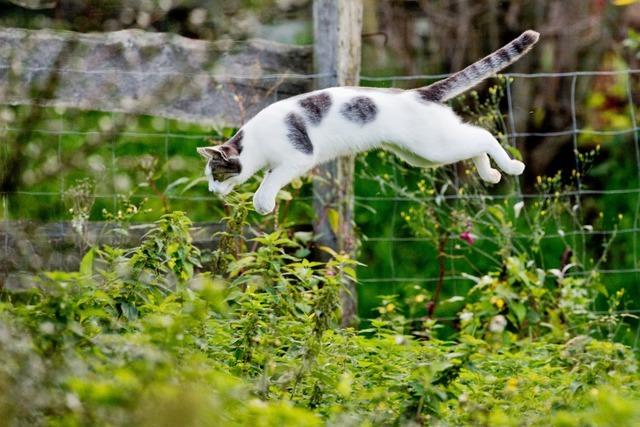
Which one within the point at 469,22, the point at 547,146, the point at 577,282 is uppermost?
the point at 469,22

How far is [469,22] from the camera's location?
20.6 ft

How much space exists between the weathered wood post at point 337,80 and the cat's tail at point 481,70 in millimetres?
1649

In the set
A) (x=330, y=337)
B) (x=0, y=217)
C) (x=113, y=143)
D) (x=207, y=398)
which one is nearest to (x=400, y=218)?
(x=113, y=143)

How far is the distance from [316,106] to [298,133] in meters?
0.11

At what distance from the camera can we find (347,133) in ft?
10.8

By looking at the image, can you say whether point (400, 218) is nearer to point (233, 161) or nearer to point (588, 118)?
point (588, 118)

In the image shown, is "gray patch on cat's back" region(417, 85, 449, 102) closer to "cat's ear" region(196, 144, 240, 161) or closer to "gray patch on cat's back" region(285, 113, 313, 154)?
"gray patch on cat's back" region(285, 113, 313, 154)

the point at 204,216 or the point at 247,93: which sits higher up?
the point at 247,93

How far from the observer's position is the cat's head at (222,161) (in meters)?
3.26

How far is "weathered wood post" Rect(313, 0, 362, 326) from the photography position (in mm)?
5016

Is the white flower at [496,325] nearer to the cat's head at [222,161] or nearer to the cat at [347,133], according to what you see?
the cat at [347,133]

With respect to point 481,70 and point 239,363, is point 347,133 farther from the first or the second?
point 239,363

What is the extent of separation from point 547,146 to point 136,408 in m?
4.41

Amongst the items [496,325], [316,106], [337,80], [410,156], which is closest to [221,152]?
[316,106]
